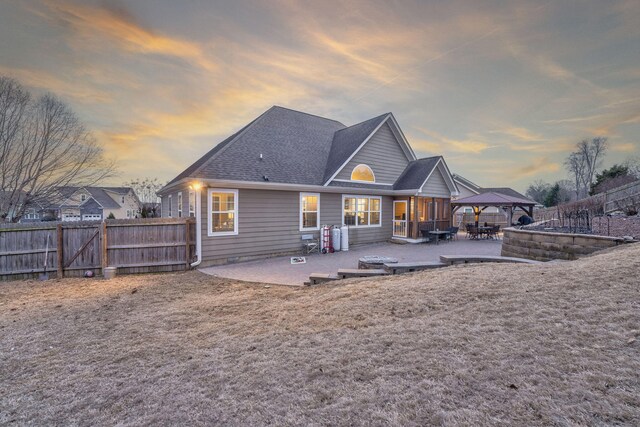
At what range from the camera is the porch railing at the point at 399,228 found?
14.6 m

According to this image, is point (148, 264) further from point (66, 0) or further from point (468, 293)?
point (468, 293)

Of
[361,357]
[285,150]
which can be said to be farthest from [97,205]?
[361,357]

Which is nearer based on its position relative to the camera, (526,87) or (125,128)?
(526,87)

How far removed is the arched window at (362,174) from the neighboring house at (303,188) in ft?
0.16

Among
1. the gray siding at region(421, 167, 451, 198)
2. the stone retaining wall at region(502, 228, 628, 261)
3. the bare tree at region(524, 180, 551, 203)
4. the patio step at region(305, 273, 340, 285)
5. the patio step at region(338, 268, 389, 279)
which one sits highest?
the bare tree at region(524, 180, 551, 203)

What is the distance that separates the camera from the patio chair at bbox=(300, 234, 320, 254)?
1147 centimetres

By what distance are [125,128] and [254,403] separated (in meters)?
16.6

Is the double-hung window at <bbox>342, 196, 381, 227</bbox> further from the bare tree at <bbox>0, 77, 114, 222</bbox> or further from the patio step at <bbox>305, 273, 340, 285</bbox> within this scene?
the bare tree at <bbox>0, 77, 114, 222</bbox>

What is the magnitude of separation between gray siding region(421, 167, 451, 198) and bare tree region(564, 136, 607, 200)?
44401 millimetres

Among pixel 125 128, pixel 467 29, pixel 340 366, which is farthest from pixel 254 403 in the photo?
pixel 125 128

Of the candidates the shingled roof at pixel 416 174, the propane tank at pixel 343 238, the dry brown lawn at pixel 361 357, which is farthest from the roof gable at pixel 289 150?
the dry brown lawn at pixel 361 357

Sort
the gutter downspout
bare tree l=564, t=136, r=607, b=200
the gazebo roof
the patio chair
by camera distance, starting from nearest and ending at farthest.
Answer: the gutter downspout, the patio chair, the gazebo roof, bare tree l=564, t=136, r=607, b=200

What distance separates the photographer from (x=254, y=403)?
2477 mm

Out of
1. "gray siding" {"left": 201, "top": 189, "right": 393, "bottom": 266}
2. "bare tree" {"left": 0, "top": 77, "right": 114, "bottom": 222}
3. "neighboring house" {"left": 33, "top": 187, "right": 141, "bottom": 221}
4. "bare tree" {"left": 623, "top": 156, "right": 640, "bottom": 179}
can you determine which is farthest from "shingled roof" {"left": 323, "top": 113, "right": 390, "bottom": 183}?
"bare tree" {"left": 623, "top": 156, "right": 640, "bottom": 179}
